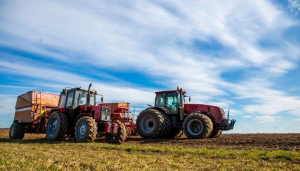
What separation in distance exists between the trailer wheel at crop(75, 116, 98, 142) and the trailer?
4102mm

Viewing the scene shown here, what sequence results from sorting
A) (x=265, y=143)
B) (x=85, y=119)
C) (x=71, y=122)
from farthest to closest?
(x=71, y=122), (x=85, y=119), (x=265, y=143)

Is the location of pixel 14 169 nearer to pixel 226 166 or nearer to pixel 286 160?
pixel 226 166

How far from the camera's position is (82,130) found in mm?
10836

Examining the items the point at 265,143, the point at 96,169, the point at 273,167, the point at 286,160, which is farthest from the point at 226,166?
the point at 265,143

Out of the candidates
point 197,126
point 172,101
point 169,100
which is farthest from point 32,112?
point 197,126

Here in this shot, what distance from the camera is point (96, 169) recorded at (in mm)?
4848

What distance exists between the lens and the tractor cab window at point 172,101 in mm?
14094

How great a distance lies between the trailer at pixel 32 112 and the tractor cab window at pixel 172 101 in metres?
7.26

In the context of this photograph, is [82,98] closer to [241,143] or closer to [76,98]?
[76,98]

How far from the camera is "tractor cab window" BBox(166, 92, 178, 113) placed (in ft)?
46.2

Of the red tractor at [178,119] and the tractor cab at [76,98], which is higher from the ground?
the tractor cab at [76,98]

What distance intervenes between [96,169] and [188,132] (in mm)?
8400

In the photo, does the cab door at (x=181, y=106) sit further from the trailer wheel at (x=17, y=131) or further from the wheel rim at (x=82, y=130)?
the trailer wheel at (x=17, y=131)

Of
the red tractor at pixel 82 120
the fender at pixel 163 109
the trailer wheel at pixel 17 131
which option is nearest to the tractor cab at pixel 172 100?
the fender at pixel 163 109
